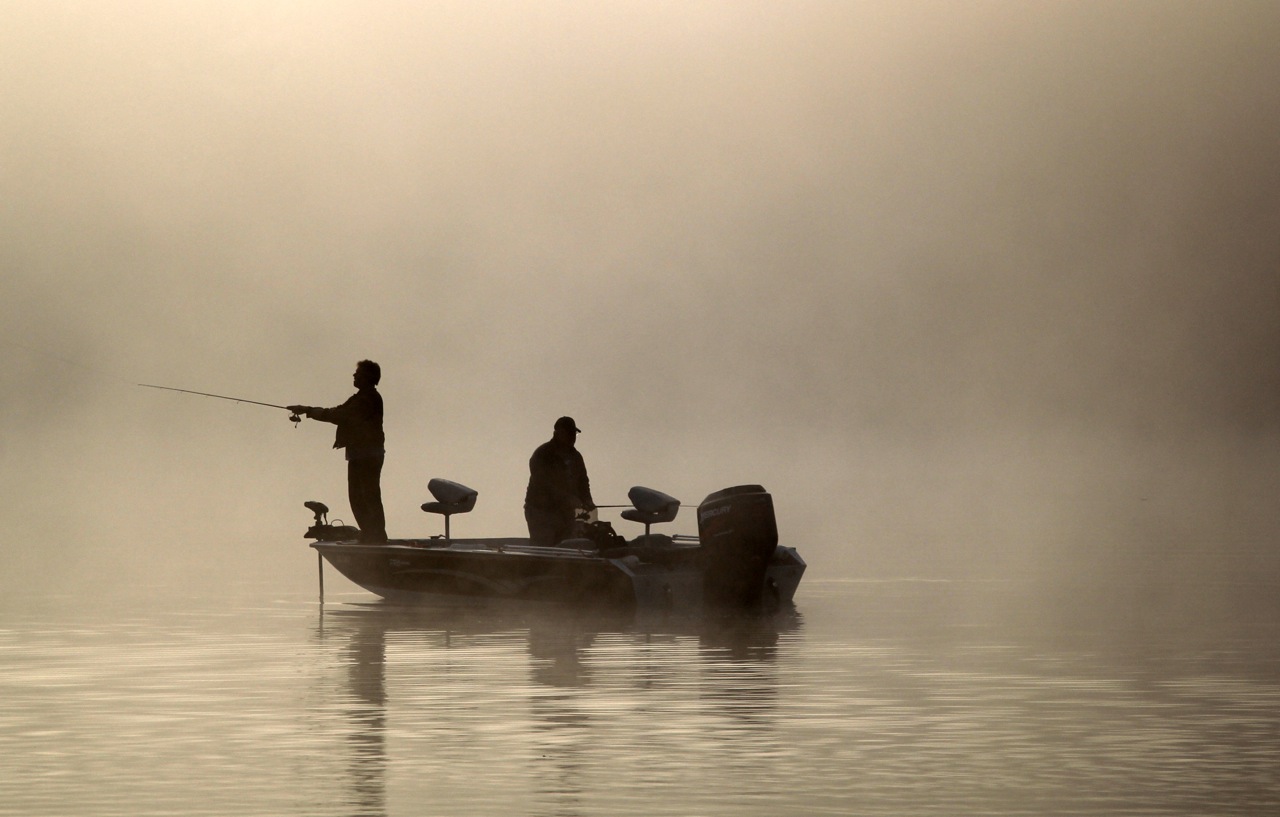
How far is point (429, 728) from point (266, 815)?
262 cm

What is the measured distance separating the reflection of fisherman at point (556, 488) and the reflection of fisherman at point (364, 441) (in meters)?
1.47

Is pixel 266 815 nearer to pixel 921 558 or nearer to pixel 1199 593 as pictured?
pixel 1199 593

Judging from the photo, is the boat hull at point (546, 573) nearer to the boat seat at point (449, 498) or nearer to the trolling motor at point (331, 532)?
the trolling motor at point (331, 532)

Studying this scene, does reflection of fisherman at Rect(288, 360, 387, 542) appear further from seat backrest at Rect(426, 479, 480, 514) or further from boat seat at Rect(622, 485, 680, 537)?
boat seat at Rect(622, 485, 680, 537)

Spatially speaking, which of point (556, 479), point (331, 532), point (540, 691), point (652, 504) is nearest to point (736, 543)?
point (652, 504)

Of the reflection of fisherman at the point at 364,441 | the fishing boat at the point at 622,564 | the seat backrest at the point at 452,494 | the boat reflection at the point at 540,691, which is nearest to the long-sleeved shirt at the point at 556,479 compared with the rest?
the fishing boat at the point at 622,564

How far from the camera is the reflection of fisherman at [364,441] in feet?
68.0

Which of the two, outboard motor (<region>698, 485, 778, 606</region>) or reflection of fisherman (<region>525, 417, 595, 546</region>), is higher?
reflection of fisherman (<region>525, 417, 595, 546</region>)

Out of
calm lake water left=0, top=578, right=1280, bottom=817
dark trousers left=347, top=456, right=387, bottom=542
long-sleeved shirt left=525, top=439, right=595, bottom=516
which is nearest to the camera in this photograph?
calm lake water left=0, top=578, right=1280, bottom=817

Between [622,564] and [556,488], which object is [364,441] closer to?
[556,488]

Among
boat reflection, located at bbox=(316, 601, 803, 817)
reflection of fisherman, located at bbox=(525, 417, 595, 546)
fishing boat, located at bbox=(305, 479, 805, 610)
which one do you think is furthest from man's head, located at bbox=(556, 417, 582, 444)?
boat reflection, located at bbox=(316, 601, 803, 817)

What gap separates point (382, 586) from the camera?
2123cm

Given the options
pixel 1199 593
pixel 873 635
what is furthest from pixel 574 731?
pixel 1199 593

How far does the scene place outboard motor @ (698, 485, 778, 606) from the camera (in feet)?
63.8
